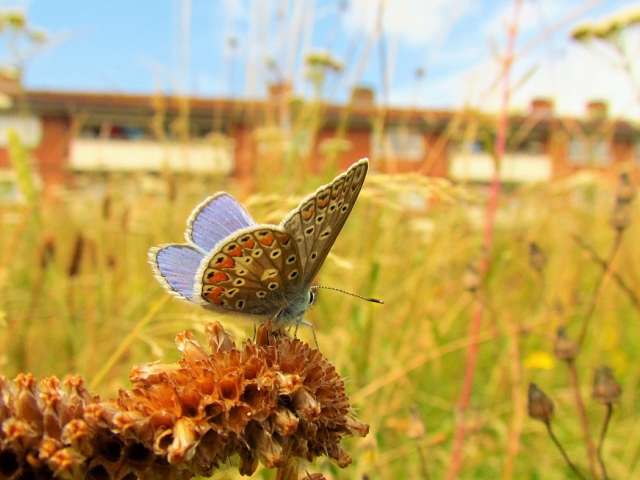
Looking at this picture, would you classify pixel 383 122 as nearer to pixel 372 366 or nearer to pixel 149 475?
pixel 372 366

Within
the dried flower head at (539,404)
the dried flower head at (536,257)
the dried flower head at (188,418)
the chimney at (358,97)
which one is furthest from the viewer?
the chimney at (358,97)

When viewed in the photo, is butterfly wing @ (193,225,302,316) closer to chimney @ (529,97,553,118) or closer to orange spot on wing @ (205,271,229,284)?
orange spot on wing @ (205,271,229,284)

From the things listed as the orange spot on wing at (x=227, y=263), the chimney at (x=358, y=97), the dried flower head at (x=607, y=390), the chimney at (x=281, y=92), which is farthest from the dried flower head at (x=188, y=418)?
the chimney at (x=281, y=92)

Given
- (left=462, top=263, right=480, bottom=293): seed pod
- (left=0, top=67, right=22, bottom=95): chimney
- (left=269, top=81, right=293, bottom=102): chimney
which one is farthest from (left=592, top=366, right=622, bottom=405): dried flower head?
(left=0, top=67, right=22, bottom=95): chimney

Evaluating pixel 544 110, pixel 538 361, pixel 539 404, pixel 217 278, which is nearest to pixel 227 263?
pixel 217 278

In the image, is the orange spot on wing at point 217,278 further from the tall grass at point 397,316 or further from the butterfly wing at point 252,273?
the tall grass at point 397,316

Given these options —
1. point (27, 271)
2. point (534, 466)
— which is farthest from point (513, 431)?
point (27, 271)
